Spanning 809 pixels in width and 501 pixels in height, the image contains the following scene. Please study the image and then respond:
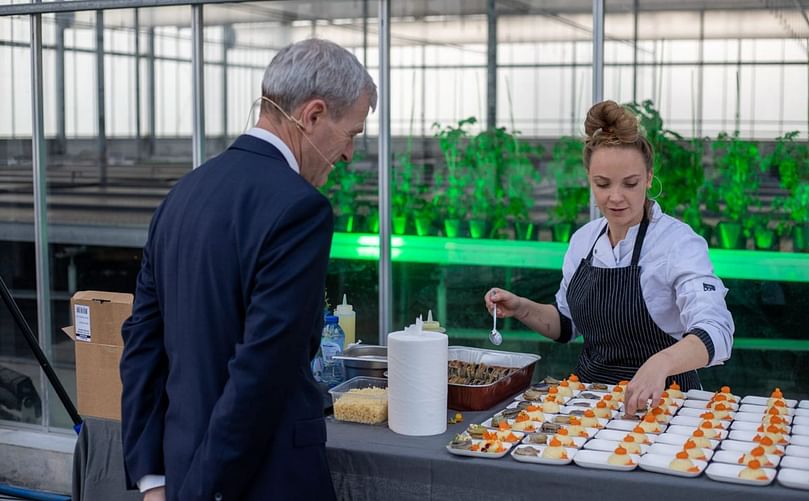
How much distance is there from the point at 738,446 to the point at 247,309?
1147 millimetres

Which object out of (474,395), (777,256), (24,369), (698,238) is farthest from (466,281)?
(24,369)

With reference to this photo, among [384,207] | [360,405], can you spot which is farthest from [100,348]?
[384,207]

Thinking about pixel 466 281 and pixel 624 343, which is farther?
pixel 466 281

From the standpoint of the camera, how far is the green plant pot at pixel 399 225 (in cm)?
456

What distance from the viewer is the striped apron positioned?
2.89 meters

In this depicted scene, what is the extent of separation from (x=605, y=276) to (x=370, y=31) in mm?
1976

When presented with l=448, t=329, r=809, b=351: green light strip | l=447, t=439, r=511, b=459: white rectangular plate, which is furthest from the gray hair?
l=448, t=329, r=809, b=351: green light strip

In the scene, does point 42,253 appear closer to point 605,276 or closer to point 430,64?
point 430,64

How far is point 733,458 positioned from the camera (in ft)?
6.77

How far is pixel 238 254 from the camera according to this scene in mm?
1790

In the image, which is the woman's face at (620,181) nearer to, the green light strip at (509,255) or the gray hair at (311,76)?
the gray hair at (311,76)

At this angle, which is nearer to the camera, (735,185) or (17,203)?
(735,185)

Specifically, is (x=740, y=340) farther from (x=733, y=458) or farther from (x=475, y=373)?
(x=733, y=458)

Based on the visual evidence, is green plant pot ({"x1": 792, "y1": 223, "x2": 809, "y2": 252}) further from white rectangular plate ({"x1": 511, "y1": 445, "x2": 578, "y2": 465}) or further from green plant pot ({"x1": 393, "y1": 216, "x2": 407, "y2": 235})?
white rectangular plate ({"x1": 511, "y1": 445, "x2": 578, "y2": 465})
